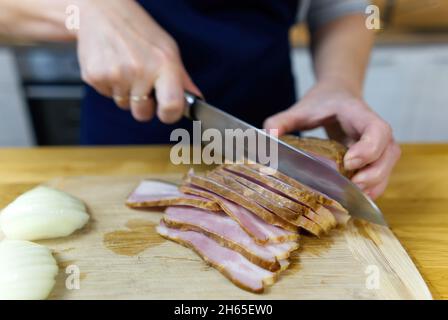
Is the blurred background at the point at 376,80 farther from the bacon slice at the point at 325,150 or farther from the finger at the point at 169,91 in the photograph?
the finger at the point at 169,91

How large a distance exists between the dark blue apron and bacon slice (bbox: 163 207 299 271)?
0.70 meters

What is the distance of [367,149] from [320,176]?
19cm

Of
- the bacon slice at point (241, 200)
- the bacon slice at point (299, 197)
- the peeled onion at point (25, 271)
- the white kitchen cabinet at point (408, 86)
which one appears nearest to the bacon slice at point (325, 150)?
Answer: the bacon slice at point (299, 197)

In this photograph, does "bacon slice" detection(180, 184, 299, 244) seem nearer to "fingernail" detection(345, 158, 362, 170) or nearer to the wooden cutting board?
the wooden cutting board

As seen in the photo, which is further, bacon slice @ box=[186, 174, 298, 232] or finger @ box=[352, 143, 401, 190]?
finger @ box=[352, 143, 401, 190]

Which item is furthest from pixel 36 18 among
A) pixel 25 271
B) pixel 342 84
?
pixel 342 84

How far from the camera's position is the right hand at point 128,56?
1.57 m

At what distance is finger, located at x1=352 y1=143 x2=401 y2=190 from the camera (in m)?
1.51

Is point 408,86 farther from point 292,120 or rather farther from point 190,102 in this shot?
point 190,102

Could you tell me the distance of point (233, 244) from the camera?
1353mm

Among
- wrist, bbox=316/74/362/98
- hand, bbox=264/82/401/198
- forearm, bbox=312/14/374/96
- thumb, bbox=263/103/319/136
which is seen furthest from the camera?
forearm, bbox=312/14/374/96

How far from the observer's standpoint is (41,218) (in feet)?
4.50

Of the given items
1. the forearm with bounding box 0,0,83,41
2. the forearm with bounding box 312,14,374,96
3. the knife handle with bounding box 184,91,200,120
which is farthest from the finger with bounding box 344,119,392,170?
the forearm with bounding box 0,0,83,41

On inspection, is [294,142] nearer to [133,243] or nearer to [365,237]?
[365,237]
